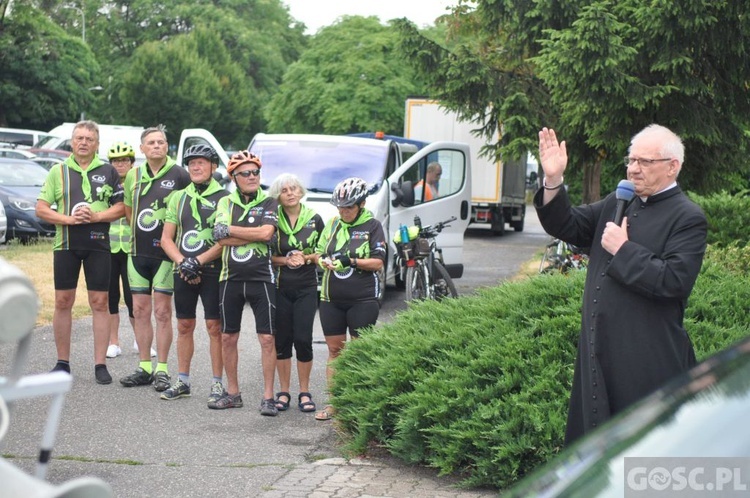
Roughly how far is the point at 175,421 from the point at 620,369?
159 inches

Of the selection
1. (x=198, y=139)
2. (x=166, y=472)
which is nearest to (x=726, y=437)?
(x=166, y=472)

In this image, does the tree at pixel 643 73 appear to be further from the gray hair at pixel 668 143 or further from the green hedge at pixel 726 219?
the gray hair at pixel 668 143

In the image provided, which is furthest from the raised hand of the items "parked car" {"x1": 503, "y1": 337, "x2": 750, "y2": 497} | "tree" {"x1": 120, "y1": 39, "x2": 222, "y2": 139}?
"tree" {"x1": 120, "y1": 39, "x2": 222, "y2": 139}

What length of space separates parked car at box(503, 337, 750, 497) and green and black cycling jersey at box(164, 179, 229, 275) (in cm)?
637

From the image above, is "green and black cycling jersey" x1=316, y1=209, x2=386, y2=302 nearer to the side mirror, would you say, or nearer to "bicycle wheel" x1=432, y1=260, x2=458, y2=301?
"bicycle wheel" x1=432, y1=260, x2=458, y2=301

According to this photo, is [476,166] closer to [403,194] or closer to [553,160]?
[403,194]

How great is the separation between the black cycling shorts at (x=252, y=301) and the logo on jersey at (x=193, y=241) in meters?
0.45

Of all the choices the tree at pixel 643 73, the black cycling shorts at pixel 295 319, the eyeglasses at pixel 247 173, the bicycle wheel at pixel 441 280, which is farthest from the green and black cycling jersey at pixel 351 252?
the tree at pixel 643 73

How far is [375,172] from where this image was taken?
14.1 m

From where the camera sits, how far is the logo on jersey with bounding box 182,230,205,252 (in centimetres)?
832

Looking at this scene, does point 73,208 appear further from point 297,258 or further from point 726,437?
point 726,437

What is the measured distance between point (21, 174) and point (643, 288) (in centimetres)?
2027

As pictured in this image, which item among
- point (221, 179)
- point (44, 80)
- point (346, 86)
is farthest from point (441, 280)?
point (44, 80)

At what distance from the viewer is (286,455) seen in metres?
6.81
